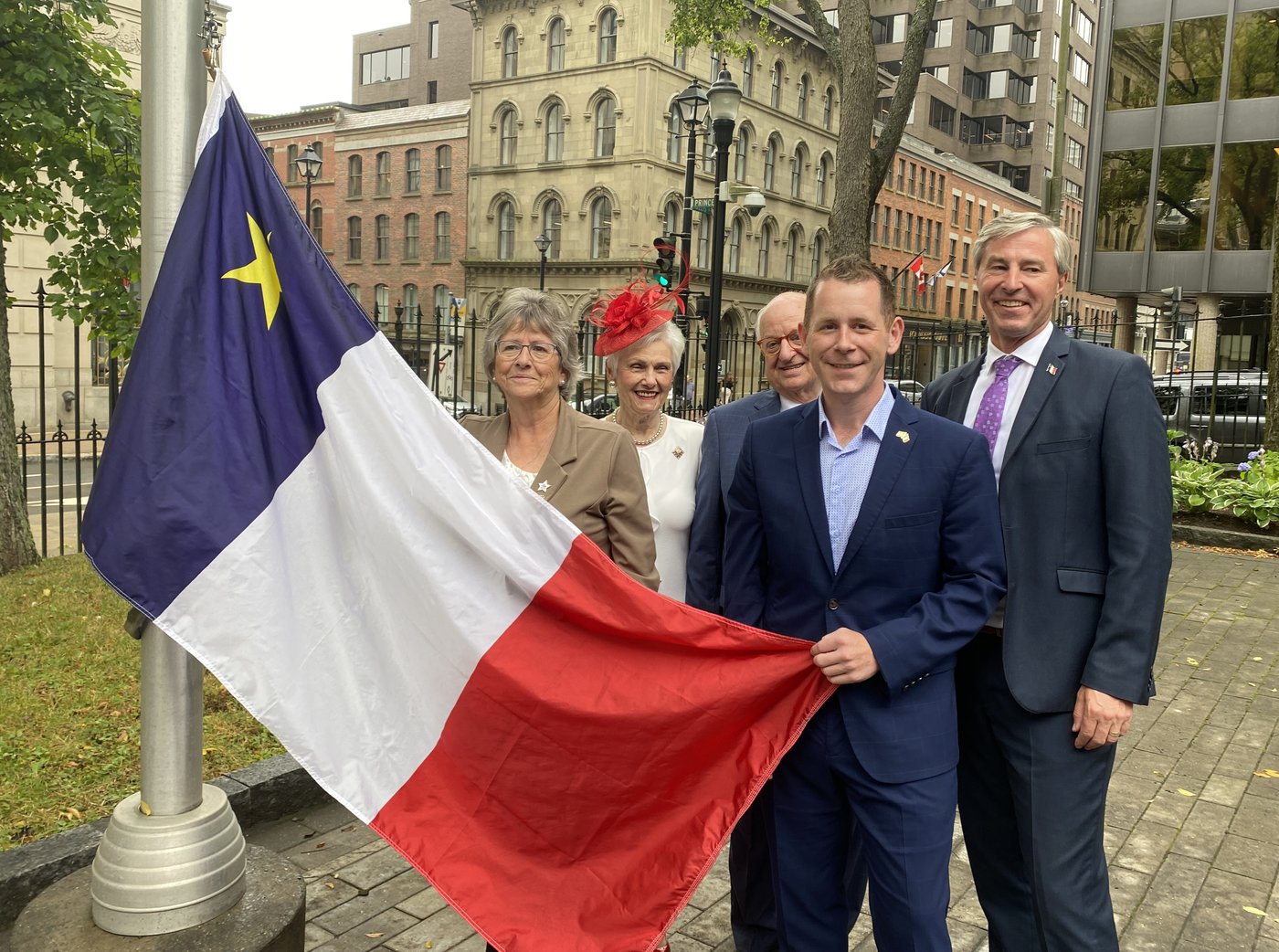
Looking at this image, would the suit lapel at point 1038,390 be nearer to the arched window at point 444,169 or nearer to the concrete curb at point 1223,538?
the concrete curb at point 1223,538

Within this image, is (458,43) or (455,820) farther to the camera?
(458,43)

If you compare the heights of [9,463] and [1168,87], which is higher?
[1168,87]

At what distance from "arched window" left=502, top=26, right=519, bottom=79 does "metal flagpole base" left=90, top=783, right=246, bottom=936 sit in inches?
1946

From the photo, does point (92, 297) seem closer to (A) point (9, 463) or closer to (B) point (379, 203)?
(A) point (9, 463)

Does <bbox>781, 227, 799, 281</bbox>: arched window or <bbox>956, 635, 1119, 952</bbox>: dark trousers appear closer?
<bbox>956, 635, 1119, 952</bbox>: dark trousers

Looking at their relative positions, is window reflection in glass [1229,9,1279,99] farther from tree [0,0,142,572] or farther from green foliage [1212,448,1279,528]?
tree [0,0,142,572]

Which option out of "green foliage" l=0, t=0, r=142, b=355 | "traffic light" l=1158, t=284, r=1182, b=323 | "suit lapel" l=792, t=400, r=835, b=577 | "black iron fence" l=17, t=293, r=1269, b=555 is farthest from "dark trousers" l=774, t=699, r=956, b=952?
"traffic light" l=1158, t=284, r=1182, b=323

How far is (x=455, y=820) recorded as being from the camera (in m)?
3.02

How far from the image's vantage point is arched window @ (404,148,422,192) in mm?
52219

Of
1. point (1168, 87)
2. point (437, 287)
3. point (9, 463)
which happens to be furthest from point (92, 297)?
point (437, 287)

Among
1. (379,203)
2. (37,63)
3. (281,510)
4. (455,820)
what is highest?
(379,203)

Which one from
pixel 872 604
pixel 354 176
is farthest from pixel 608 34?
pixel 872 604

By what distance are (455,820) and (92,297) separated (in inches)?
267

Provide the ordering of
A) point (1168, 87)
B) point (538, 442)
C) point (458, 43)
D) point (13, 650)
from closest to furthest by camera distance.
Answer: point (538, 442), point (13, 650), point (1168, 87), point (458, 43)
